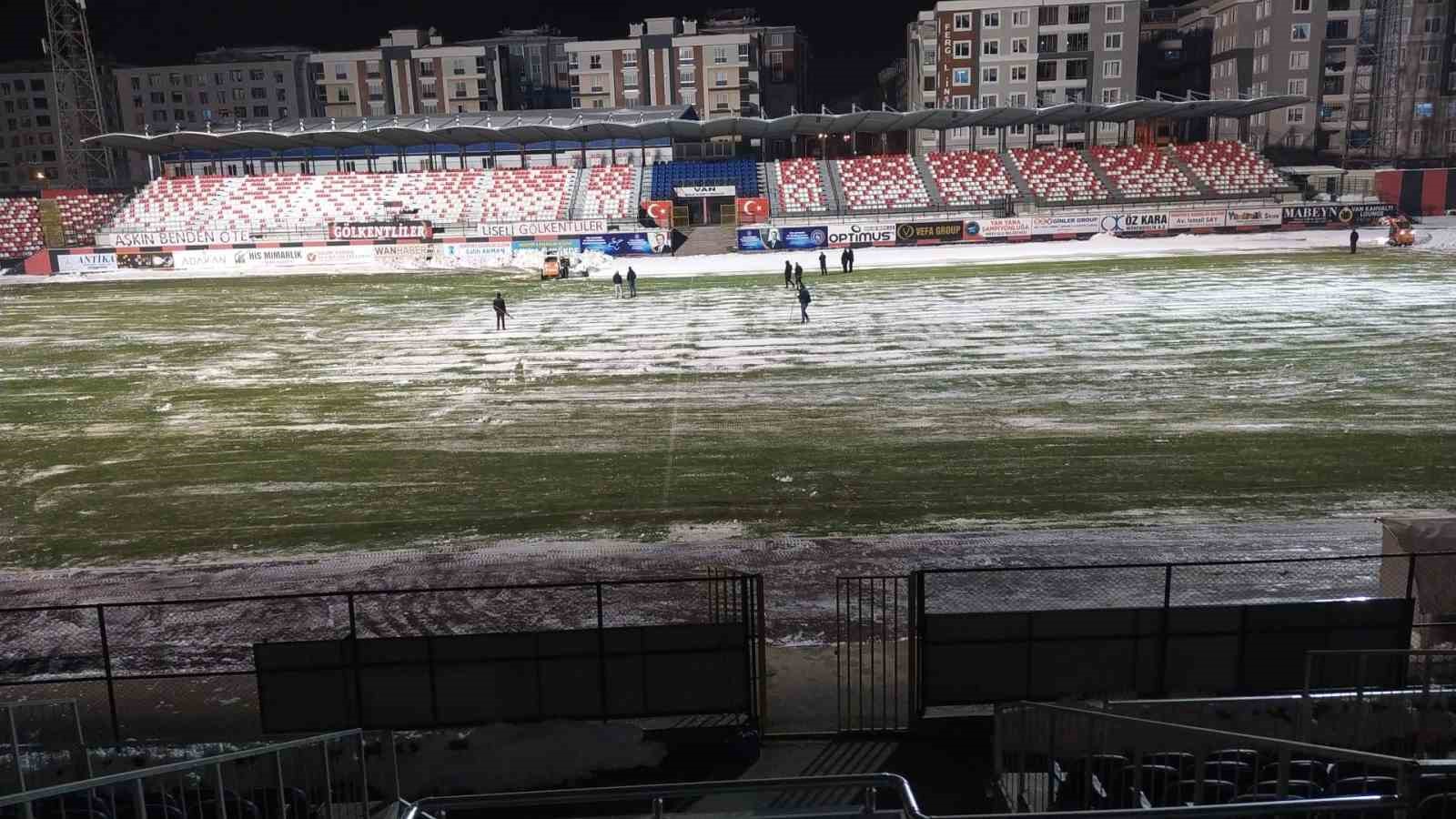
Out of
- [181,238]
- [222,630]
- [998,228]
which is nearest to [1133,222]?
[998,228]

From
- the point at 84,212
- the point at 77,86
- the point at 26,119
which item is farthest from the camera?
the point at 26,119

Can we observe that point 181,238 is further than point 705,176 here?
No

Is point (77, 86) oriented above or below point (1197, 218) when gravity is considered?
above

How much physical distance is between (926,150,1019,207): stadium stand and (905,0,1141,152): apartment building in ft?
47.6

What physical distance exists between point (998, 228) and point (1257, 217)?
15.2 m

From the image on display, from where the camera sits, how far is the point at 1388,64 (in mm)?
80062

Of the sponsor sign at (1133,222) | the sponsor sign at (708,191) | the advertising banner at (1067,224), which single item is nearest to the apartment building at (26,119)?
the sponsor sign at (708,191)

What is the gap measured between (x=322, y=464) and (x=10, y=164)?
124835 millimetres

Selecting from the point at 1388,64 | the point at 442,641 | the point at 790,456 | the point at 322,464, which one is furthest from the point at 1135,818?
the point at 1388,64

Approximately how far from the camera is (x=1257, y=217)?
6000 centimetres

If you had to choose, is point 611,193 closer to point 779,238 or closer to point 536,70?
point 779,238

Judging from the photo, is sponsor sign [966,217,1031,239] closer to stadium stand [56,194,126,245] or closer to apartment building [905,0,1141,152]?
apartment building [905,0,1141,152]

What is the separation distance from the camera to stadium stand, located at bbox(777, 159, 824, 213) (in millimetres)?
67375

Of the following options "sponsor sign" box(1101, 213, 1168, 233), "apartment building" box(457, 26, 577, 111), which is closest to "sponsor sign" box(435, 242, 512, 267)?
"sponsor sign" box(1101, 213, 1168, 233)
